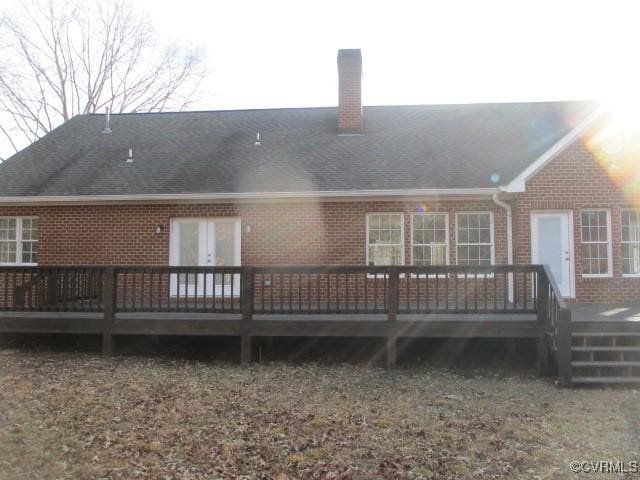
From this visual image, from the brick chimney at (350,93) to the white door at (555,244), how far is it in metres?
5.64

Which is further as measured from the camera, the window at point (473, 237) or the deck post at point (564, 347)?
the window at point (473, 237)

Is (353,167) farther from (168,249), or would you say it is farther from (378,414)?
(378,414)

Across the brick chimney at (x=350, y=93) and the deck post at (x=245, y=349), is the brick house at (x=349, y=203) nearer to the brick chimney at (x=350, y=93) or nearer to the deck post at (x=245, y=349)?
the brick chimney at (x=350, y=93)

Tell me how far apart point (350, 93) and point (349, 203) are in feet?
14.1

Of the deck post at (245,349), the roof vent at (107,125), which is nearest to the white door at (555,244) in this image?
the deck post at (245,349)

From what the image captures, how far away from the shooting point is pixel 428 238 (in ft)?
39.5

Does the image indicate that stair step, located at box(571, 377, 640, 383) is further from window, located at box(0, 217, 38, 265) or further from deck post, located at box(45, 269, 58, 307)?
window, located at box(0, 217, 38, 265)

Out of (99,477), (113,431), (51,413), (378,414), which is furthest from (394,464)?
(51,413)

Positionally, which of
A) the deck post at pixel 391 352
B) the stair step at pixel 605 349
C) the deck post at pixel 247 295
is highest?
the deck post at pixel 247 295

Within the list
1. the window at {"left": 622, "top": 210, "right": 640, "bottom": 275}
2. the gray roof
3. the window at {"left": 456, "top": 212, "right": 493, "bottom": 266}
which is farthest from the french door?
the window at {"left": 622, "top": 210, "right": 640, "bottom": 275}

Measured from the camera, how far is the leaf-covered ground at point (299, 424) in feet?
15.8

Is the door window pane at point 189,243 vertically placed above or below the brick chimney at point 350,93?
below

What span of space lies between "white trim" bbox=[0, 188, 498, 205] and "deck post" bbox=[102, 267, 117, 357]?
3346mm

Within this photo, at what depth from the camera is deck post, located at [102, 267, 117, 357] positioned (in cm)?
909
